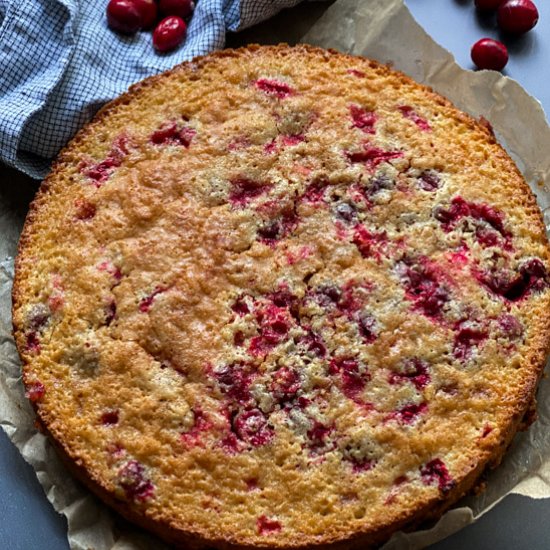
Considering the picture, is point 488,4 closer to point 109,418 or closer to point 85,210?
point 85,210

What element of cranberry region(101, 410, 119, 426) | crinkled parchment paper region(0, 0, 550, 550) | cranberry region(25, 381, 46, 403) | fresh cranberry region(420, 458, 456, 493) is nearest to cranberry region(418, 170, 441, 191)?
crinkled parchment paper region(0, 0, 550, 550)

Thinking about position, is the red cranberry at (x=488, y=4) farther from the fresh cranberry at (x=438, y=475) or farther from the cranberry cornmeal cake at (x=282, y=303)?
the fresh cranberry at (x=438, y=475)

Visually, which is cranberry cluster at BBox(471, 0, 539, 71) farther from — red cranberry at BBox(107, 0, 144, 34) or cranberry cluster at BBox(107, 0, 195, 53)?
red cranberry at BBox(107, 0, 144, 34)

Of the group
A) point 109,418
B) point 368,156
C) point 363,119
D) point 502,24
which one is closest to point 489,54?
point 502,24

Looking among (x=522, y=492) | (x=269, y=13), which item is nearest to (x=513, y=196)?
(x=522, y=492)

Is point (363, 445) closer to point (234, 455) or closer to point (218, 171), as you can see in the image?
point (234, 455)
